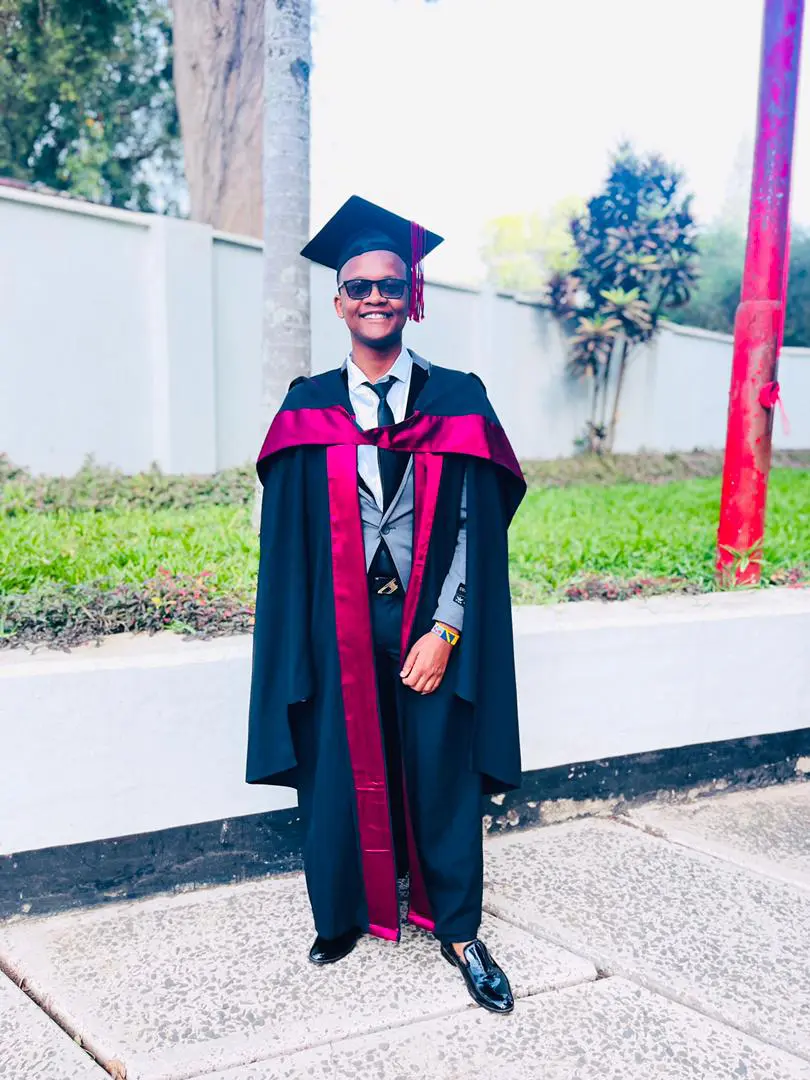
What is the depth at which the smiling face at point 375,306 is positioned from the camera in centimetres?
240

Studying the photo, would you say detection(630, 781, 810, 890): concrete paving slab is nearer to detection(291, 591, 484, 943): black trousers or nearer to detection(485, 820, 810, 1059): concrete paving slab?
detection(485, 820, 810, 1059): concrete paving slab

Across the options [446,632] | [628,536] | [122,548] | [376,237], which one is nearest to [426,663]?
[446,632]

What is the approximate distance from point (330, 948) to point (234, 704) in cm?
78

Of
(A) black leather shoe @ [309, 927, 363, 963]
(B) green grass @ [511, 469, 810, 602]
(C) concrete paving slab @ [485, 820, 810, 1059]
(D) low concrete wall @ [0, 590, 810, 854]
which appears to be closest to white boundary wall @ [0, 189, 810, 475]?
(B) green grass @ [511, 469, 810, 602]

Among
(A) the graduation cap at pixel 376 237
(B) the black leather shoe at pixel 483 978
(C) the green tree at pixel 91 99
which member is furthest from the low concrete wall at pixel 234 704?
(C) the green tree at pixel 91 99

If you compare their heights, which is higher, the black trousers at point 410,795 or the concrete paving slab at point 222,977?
the black trousers at point 410,795

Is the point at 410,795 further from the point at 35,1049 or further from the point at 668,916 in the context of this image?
the point at 35,1049

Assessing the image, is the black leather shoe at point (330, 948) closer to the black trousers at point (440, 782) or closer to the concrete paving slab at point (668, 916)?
the black trousers at point (440, 782)

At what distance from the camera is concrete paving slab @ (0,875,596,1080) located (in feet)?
7.52

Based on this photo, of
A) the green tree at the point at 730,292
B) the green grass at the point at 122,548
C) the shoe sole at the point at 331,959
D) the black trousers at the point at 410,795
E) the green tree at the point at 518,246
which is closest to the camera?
the black trousers at the point at 410,795

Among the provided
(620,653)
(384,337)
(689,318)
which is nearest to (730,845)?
(620,653)

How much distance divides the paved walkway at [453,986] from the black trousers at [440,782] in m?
0.21

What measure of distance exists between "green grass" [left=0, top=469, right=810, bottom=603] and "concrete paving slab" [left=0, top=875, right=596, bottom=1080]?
1.19 metres

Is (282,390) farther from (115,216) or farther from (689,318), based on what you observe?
(689,318)
